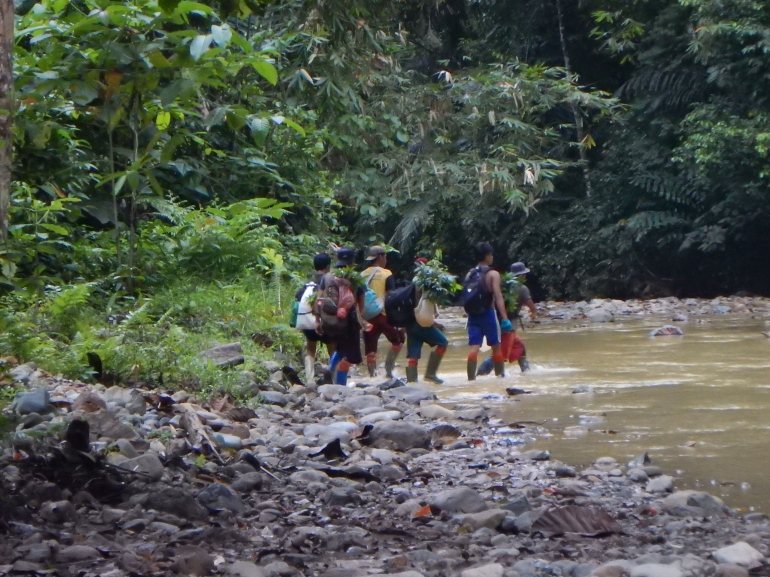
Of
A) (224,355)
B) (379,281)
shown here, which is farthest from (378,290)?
(224,355)

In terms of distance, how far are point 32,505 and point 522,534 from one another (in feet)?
7.04

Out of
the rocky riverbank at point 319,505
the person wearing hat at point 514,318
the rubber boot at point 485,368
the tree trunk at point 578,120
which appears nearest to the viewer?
the rocky riverbank at point 319,505

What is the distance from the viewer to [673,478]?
5969 millimetres

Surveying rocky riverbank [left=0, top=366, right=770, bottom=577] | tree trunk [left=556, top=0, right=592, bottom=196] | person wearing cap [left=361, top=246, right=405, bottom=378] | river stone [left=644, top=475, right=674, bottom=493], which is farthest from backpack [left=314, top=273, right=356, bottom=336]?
tree trunk [left=556, top=0, right=592, bottom=196]

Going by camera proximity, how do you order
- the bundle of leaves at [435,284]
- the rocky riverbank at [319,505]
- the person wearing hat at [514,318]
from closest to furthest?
the rocky riverbank at [319,505] → the bundle of leaves at [435,284] → the person wearing hat at [514,318]

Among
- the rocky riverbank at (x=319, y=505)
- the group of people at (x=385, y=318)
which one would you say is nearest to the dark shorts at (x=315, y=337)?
the group of people at (x=385, y=318)

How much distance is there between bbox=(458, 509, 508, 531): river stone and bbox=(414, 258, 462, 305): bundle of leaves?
6024mm

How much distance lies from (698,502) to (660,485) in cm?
57

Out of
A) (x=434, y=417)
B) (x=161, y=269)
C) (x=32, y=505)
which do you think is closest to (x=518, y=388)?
(x=434, y=417)

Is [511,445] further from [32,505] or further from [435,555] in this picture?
[32,505]

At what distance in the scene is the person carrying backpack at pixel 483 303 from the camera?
11.0 metres

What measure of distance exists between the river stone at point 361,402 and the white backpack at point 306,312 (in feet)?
4.69

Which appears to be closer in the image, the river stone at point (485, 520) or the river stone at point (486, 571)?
the river stone at point (486, 571)

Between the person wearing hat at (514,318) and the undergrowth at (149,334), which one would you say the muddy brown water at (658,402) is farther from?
the undergrowth at (149,334)
